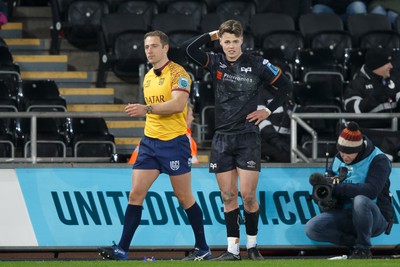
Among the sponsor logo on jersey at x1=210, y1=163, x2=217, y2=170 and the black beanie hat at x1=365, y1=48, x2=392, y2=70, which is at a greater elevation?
the black beanie hat at x1=365, y1=48, x2=392, y2=70

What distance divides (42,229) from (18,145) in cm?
233

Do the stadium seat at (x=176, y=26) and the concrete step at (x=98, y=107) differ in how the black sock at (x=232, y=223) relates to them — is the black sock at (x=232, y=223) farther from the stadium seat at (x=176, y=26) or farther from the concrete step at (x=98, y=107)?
the stadium seat at (x=176, y=26)

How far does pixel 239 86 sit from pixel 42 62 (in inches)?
247

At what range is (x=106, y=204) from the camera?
12398mm

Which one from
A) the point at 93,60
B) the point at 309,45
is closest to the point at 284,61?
the point at 309,45

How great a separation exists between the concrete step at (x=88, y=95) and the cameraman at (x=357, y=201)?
510 centimetres

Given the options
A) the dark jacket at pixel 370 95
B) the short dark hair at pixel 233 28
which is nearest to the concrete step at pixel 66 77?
the dark jacket at pixel 370 95

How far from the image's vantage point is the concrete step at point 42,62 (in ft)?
55.0

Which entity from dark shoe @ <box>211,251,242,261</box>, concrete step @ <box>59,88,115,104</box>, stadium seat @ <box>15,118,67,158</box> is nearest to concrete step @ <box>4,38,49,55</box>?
concrete step @ <box>59,88,115,104</box>

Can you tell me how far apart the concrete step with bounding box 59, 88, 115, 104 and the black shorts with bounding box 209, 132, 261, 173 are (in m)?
5.36

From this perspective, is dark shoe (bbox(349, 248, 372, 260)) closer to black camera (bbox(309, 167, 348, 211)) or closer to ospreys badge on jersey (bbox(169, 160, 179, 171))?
black camera (bbox(309, 167, 348, 211))

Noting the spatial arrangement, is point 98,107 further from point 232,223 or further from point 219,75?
point 232,223

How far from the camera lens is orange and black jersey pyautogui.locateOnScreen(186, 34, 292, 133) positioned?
36.5 ft

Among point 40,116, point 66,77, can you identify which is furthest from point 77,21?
point 40,116
